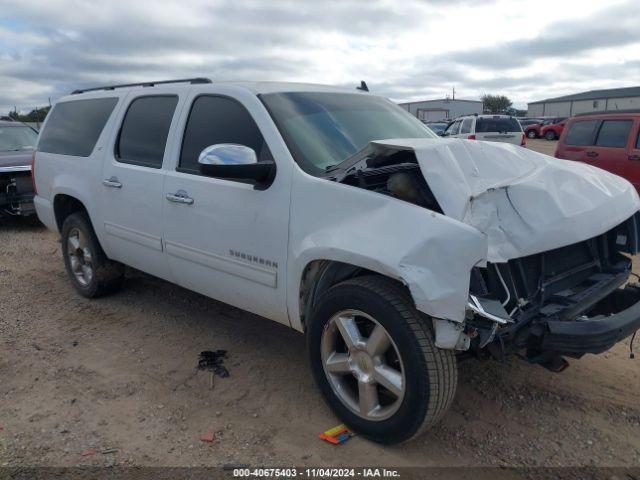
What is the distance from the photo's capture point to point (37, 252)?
24.7 feet

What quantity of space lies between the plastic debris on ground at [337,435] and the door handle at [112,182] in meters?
2.68

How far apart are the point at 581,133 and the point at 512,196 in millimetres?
7543

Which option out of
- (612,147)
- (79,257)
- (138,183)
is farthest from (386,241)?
(612,147)

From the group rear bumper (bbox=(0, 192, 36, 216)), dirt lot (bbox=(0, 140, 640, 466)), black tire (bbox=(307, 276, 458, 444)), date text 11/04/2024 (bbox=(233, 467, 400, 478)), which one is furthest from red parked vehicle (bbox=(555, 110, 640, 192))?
rear bumper (bbox=(0, 192, 36, 216))

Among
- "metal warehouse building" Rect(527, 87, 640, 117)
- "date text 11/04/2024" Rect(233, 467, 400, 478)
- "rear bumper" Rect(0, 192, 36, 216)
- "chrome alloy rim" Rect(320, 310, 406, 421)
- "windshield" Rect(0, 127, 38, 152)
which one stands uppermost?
"metal warehouse building" Rect(527, 87, 640, 117)

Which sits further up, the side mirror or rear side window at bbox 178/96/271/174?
rear side window at bbox 178/96/271/174

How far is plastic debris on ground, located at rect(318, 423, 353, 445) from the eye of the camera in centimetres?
300

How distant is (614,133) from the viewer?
8.76 m

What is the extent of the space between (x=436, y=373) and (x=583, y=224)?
3.80 ft

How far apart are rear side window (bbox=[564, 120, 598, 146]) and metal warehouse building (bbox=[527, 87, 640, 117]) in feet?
183

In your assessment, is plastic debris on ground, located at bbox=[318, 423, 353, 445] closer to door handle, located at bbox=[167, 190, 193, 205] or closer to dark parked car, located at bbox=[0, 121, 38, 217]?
door handle, located at bbox=[167, 190, 193, 205]

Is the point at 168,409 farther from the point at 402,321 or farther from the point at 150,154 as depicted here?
the point at 150,154

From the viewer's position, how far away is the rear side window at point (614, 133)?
8578mm

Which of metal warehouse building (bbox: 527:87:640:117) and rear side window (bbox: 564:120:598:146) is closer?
rear side window (bbox: 564:120:598:146)
